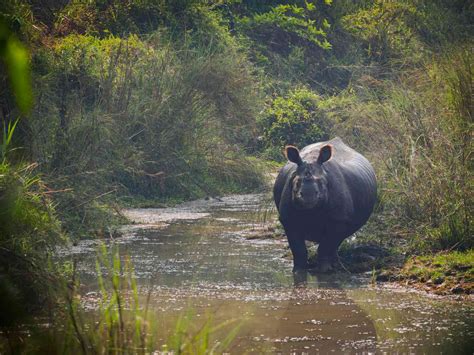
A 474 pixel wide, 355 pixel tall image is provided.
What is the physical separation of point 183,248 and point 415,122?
146 inches

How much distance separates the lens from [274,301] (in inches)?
366

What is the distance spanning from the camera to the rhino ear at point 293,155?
35.8ft

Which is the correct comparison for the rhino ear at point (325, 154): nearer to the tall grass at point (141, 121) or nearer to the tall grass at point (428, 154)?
the tall grass at point (428, 154)

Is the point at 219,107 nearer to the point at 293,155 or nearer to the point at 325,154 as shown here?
the point at 325,154

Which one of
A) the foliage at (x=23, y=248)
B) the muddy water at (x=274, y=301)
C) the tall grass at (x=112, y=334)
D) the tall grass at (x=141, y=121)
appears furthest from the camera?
the tall grass at (x=141, y=121)

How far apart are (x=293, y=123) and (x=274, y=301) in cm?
1446

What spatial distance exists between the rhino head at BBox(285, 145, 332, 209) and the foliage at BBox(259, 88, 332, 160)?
37.0 ft

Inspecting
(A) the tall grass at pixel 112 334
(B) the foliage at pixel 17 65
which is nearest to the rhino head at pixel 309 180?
(A) the tall grass at pixel 112 334

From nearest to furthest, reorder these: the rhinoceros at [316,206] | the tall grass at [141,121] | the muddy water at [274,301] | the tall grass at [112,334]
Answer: the tall grass at [112,334]
the muddy water at [274,301]
the rhinoceros at [316,206]
the tall grass at [141,121]

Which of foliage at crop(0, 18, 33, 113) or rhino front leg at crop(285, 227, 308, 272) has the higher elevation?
foliage at crop(0, 18, 33, 113)

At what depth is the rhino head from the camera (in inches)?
424

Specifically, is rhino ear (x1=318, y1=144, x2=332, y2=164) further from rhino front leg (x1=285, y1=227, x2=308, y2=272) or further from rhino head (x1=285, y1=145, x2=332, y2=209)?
rhino front leg (x1=285, y1=227, x2=308, y2=272)

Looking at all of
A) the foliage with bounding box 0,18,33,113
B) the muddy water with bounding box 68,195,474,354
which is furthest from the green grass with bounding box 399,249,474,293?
the foliage with bounding box 0,18,33,113

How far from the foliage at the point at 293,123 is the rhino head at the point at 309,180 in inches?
444
